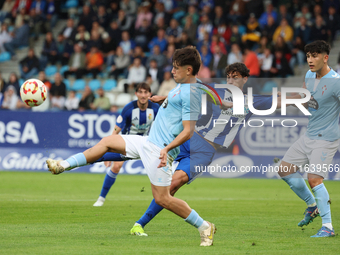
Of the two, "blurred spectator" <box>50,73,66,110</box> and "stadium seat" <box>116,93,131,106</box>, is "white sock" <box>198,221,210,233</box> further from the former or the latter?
"blurred spectator" <box>50,73,66,110</box>

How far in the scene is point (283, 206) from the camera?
10.3 meters

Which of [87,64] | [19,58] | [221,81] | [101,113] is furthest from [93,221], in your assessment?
[19,58]

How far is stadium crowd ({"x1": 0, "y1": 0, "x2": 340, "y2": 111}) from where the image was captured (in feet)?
62.4

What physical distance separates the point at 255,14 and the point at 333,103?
1439 cm

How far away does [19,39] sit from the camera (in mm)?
23938

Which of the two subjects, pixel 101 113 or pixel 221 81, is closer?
pixel 101 113

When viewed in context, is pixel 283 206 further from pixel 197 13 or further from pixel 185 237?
pixel 197 13

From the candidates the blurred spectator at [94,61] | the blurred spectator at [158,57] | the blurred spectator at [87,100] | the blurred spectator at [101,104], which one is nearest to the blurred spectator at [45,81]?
the blurred spectator at [94,61]

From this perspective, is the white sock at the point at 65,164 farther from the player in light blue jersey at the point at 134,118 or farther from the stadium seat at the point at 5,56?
the stadium seat at the point at 5,56

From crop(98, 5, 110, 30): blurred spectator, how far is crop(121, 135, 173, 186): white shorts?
691 inches

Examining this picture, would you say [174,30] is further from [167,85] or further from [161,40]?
[167,85]

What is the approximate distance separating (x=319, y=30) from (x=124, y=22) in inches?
326

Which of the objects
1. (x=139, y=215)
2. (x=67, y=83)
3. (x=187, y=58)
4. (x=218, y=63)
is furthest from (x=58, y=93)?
(x=187, y=58)

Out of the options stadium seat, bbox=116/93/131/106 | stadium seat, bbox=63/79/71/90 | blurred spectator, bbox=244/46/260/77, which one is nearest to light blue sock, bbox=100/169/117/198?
stadium seat, bbox=116/93/131/106
